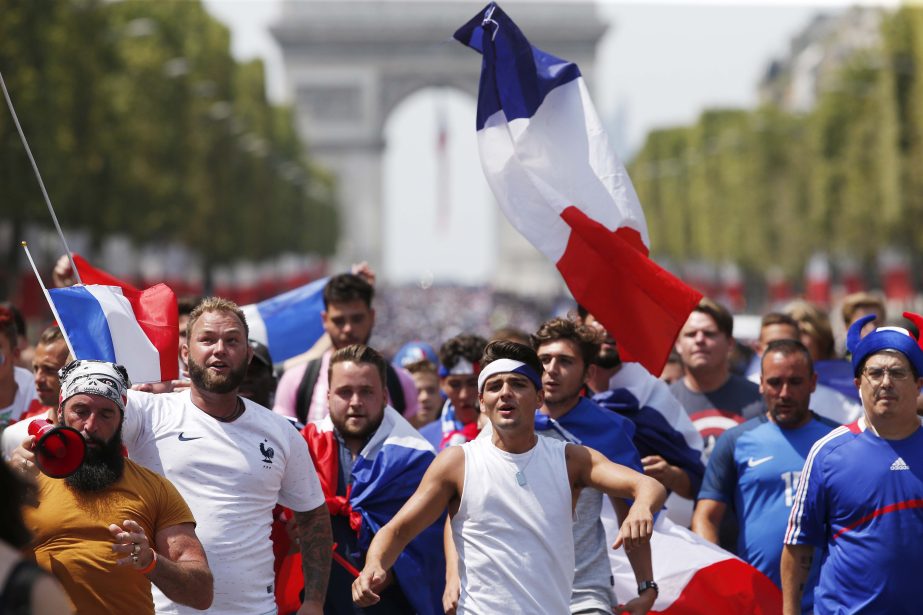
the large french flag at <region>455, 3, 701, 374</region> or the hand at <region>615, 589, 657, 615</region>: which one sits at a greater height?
the large french flag at <region>455, 3, 701, 374</region>

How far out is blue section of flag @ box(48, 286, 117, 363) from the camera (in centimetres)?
611

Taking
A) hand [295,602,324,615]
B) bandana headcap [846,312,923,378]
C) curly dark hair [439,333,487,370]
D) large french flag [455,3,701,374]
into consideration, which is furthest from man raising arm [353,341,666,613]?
curly dark hair [439,333,487,370]

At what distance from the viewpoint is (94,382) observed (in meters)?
5.00

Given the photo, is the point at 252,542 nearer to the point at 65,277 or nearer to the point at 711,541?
the point at 711,541

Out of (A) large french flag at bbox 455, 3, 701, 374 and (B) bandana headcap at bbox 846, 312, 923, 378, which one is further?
(A) large french flag at bbox 455, 3, 701, 374

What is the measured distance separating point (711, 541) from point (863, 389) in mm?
1208

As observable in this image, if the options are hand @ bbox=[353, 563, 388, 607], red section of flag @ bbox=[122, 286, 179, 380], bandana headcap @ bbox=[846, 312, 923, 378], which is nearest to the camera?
hand @ bbox=[353, 563, 388, 607]

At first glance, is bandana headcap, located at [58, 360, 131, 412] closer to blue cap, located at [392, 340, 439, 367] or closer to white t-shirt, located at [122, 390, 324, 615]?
white t-shirt, located at [122, 390, 324, 615]

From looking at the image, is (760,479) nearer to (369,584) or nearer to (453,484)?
(453,484)

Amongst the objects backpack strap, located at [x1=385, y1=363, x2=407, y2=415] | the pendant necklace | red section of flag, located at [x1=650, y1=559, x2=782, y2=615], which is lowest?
red section of flag, located at [x1=650, y1=559, x2=782, y2=615]

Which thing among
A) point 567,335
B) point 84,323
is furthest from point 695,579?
point 84,323

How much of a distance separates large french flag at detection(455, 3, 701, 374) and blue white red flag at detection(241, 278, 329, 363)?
2556 mm

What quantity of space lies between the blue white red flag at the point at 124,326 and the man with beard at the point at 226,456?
49 cm

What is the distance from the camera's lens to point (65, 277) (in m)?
8.02
